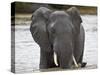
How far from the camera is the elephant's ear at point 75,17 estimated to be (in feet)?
8.09

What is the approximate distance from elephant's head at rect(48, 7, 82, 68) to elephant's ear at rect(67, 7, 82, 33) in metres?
0.05

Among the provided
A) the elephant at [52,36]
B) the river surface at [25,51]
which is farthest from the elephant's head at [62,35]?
the river surface at [25,51]

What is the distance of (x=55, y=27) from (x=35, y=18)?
227 millimetres

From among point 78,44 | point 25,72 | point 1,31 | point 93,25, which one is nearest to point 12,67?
point 25,72

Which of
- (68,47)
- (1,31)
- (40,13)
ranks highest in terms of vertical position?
(40,13)

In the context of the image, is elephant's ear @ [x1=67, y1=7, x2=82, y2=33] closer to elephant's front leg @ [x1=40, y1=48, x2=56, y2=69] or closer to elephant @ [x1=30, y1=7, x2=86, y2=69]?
elephant @ [x1=30, y1=7, x2=86, y2=69]

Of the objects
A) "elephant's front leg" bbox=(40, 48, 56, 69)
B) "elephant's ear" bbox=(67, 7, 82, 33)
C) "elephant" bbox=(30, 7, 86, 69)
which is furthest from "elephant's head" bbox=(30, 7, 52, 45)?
"elephant's ear" bbox=(67, 7, 82, 33)

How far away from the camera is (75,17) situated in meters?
2.49

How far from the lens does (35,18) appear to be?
7.68ft

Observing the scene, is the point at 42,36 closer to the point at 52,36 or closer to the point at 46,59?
the point at 52,36

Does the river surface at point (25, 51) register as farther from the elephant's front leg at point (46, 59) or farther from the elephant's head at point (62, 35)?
the elephant's head at point (62, 35)

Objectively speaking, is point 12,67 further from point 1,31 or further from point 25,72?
point 1,31

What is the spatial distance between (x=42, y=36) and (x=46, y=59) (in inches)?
9.6

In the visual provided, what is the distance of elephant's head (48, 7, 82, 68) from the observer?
7.72ft
